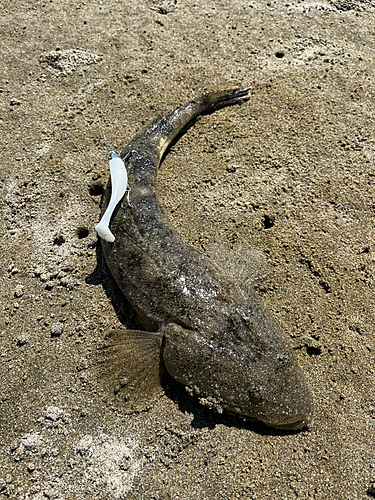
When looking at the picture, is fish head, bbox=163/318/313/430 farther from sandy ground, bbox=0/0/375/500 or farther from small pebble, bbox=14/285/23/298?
small pebble, bbox=14/285/23/298

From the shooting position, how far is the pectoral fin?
12.8ft

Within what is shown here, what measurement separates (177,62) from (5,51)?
117 inches

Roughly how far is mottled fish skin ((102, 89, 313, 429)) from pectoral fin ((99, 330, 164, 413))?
0.15 m

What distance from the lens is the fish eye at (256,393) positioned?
3494 mm

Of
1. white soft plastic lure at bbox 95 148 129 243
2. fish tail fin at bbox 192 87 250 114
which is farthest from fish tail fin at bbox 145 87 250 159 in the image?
white soft plastic lure at bbox 95 148 129 243

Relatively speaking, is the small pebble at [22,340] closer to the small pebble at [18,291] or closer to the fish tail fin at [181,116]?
the small pebble at [18,291]

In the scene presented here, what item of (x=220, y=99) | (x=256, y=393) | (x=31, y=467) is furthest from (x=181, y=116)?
(x=31, y=467)

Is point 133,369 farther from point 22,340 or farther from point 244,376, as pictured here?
point 22,340

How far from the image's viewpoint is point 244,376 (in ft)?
11.7

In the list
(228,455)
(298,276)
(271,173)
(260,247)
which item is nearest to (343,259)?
(298,276)

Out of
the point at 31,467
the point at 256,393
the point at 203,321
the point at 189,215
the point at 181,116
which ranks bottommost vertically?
the point at 31,467

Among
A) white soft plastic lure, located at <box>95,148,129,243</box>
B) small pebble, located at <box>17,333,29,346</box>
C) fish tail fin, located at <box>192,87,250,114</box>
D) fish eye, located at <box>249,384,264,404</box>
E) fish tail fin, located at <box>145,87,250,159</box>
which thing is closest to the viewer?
fish eye, located at <box>249,384,264,404</box>

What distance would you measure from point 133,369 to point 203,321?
35.2 inches

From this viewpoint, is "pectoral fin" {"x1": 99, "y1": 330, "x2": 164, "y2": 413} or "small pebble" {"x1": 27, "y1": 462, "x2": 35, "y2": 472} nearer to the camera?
"small pebble" {"x1": 27, "y1": 462, "x2": 35, "y2": 472}
